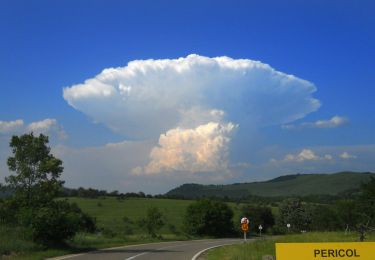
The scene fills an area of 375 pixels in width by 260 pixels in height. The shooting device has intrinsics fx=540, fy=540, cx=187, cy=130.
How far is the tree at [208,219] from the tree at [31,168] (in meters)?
42.2

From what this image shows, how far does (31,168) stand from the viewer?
3712cm

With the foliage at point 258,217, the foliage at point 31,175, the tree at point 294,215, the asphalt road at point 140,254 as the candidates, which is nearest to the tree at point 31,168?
the foliage at point 31,175

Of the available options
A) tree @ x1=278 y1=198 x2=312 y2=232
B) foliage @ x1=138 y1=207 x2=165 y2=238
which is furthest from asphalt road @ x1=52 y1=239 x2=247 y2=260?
tree @ x1=278 y1=198 x2=312 y2=232

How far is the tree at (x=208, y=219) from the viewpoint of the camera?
7744 cm

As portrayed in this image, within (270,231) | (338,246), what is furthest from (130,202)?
(338,246)

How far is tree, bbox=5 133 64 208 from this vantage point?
3697 centimetres

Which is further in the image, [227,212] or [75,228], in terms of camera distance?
[227,212]

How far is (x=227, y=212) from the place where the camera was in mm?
80562

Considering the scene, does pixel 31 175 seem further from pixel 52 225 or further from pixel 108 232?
pixel 108 232

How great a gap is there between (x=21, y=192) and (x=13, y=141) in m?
3.55

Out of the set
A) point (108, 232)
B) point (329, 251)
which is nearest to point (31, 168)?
point (108, 232)

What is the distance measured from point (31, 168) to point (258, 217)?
63.6 m

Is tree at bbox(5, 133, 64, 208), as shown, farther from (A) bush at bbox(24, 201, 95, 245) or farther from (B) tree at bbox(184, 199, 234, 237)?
(B) tree at bbox(184, 199, 234, 237)

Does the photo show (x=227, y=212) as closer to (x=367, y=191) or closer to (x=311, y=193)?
(x=367, y=191)
